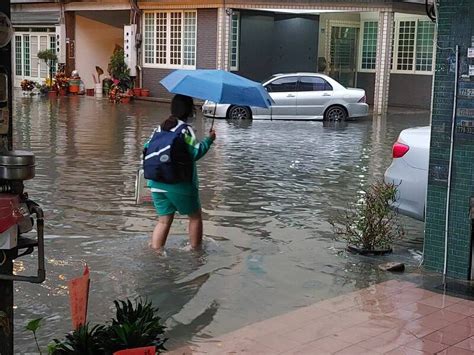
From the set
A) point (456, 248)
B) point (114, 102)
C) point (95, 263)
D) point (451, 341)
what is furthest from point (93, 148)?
point (114, 102)

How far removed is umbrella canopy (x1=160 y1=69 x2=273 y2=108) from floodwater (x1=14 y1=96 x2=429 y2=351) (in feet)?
5.00

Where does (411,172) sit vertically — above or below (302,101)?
below

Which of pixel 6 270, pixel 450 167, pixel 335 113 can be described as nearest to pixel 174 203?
pixel 450 167

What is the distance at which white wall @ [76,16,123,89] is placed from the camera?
31.4 m

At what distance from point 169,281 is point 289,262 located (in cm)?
126

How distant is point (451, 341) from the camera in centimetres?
482

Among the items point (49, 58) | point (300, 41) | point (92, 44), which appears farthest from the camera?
point (92, 44)

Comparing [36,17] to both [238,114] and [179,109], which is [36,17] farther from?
[179,109]

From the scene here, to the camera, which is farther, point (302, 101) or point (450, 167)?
point (302, 101)

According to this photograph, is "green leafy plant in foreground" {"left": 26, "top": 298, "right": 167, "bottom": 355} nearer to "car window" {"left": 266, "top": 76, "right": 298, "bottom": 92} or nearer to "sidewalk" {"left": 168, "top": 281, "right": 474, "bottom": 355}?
"sidewalk" {"left": 168, "top": 281, "right": 474, "bottom": 355}

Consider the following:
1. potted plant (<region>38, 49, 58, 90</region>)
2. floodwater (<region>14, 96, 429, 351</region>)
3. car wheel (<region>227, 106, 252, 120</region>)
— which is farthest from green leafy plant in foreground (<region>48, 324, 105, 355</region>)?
potted plant (<region>38, 49, 58, 90</region>)

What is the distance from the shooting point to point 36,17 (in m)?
32.2

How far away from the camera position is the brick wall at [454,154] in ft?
20.0

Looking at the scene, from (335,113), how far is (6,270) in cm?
1827
